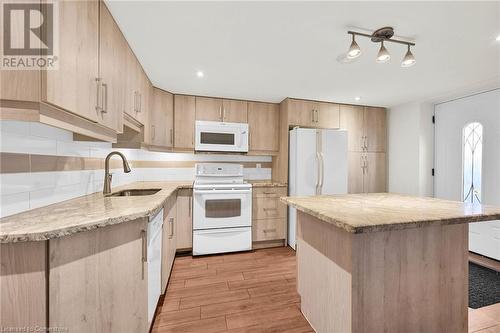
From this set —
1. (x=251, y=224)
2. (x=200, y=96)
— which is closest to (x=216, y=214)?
(x=251, y=224)

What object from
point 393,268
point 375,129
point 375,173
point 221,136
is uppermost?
point 375,129

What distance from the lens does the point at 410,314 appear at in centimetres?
124

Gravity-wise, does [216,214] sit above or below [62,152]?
below

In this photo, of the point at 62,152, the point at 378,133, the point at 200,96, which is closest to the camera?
the point at 62,152

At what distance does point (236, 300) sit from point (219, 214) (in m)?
1.09

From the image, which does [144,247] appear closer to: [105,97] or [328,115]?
[105,97]

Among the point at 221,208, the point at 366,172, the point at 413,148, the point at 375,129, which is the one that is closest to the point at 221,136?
the point at 221,208

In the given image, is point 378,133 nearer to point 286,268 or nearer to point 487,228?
point 487,228

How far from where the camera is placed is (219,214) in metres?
2.72

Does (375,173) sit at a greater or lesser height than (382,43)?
lesser

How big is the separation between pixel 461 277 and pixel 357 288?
2.66 feet

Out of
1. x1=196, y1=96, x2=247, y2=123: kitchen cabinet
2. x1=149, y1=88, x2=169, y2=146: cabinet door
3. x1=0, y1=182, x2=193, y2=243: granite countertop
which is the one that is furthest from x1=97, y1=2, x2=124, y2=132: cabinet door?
x1=196, y1=96, x2=247, y2=123: kitchen cabinet

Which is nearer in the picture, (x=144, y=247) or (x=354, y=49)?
(x=144, y=247)

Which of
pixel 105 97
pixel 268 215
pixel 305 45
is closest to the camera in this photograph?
pixel 105 97
